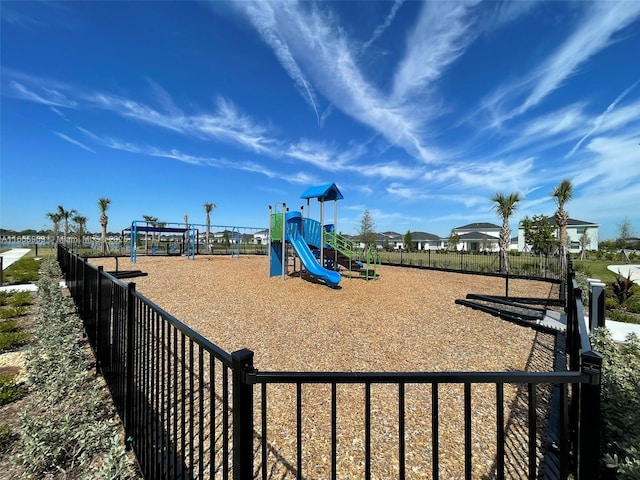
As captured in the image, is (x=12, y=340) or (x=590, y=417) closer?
(x=590, y=417)

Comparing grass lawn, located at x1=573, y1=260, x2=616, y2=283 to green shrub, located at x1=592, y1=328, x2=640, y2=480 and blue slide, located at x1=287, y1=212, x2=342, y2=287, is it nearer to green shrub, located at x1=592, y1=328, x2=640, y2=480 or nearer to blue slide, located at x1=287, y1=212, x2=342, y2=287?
blue slide, located at x1=287, y1=212, x2=342, y2=287

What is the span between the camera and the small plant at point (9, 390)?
3279 mm

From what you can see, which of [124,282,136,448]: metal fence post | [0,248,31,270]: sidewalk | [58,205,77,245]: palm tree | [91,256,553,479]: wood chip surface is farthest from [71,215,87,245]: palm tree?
[124,282,136,448]: metal fence post

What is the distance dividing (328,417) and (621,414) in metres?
2.42

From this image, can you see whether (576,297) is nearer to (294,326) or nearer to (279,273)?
(294,326)

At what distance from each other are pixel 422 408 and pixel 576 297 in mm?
2310

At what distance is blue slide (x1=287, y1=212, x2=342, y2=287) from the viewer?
962cm

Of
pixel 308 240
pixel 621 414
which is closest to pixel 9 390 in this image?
pixel 621 414

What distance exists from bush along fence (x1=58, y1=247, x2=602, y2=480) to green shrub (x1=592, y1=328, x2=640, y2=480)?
24 centimetres

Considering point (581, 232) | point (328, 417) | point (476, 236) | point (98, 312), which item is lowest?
point (328, 417)

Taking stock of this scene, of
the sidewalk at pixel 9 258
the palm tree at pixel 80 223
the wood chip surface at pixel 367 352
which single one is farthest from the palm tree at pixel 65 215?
the wood chip surface at pixel 367 352

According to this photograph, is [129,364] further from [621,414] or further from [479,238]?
[479,238]

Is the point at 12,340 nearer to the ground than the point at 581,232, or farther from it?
nearer to the ground

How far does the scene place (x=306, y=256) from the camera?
10.7 meters
